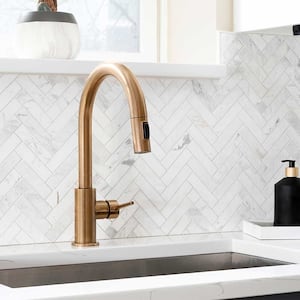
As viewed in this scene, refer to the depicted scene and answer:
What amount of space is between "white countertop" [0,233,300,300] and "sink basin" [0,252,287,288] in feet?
0.05

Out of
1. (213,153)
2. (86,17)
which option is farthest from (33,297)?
(86,17)

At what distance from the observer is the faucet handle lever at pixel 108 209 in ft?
6.66

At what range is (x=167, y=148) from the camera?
2238 mm

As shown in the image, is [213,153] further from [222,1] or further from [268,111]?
[222,1]

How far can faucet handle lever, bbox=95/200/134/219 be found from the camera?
2.03 meters

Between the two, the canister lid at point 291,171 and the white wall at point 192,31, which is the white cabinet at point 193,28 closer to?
the white wall at point 192,31

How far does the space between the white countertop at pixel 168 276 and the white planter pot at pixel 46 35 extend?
0.47 meters

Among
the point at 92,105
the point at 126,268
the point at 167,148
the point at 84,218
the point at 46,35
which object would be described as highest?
the point at 46,35

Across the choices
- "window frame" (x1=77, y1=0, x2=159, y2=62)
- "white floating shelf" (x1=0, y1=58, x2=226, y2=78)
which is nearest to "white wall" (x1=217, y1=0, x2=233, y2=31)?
"white floating shelf" (x1=0, y1=58, x2=226, y2=78)

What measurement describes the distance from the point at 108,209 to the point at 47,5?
535mm

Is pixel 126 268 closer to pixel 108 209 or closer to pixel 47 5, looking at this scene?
pixel 108 209

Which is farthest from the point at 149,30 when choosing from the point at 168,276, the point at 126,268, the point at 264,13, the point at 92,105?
the point at 168,276

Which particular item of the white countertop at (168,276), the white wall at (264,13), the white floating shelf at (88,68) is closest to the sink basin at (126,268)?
the white countertop at (168,276)

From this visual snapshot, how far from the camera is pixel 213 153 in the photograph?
230 cm
